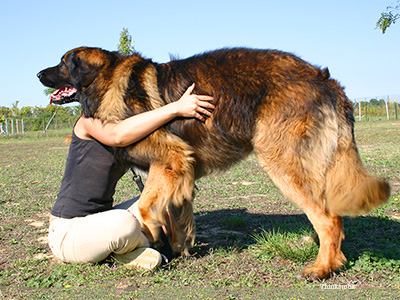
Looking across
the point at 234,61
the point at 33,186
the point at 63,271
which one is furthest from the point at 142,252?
the point at 33,186

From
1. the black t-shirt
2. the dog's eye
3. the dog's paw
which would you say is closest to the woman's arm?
the black t-shirt

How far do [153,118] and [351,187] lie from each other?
163 centimetres

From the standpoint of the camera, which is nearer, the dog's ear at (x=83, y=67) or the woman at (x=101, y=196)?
the woman at (x=101, y=196)

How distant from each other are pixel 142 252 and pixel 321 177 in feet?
5.25

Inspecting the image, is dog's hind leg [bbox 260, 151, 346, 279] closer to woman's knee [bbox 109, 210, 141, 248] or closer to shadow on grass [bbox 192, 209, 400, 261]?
shadow on grass [bbox 192, 209, 400, 261]

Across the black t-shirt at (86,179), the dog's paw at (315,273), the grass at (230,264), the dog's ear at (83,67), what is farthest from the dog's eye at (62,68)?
the dog's paw at (315,273)

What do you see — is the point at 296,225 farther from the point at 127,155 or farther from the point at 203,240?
the point at 127,155

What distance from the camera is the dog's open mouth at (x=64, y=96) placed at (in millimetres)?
3542

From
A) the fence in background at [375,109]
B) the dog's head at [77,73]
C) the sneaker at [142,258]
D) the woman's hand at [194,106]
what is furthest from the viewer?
the fence in background at [375,109]

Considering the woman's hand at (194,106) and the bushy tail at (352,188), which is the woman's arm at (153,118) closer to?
the woman's hand at (194,106)

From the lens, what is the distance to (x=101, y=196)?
11.4 feet

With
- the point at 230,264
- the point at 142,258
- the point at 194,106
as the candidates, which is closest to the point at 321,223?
the point at 230,264

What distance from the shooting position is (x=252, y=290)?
2.78 m

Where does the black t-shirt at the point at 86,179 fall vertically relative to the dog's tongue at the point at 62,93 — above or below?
below
